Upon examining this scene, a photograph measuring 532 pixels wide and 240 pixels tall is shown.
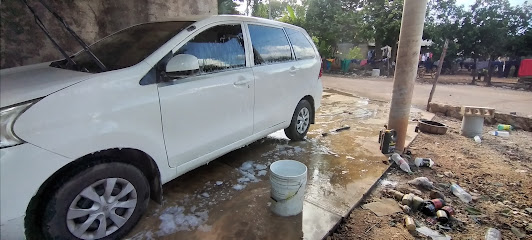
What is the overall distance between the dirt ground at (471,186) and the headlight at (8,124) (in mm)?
2300

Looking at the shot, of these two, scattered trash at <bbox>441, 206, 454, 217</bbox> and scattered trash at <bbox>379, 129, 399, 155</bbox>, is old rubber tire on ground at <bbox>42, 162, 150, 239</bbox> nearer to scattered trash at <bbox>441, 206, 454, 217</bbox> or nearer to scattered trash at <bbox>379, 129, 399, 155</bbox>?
scattered trash at <bbox>441, 206, 454, 217</bbox>

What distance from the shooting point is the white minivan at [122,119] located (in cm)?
154

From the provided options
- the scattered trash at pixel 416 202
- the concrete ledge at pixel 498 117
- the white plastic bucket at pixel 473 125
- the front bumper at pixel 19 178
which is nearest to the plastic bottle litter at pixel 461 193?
the scattered trash at pixel 416 202

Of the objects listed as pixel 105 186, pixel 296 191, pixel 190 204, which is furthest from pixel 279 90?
pixel 105 186

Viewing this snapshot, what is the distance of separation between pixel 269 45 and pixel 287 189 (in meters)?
1.84

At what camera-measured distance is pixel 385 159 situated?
3738 millimetres

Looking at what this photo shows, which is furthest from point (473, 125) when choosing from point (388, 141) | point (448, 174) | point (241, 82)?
point (241, 82)

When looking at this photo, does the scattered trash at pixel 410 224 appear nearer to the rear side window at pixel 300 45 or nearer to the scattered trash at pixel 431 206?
the scattered trash at pixel 431 206

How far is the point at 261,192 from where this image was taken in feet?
9.19

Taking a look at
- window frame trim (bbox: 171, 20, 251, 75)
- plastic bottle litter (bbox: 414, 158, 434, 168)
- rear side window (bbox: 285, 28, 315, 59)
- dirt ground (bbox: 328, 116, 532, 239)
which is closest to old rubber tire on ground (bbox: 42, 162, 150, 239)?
window frame trim (bbox: 171, 20, 251, 75)

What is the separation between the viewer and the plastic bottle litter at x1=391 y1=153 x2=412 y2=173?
3.53m

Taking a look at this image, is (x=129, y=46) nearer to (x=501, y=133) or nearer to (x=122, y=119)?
(x=122, y=119)

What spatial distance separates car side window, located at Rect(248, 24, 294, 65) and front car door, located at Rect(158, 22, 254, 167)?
21 cm

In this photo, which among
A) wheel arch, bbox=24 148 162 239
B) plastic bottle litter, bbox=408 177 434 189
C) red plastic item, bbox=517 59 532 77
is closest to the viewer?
wheel arch, bbox=24 148 162 239
